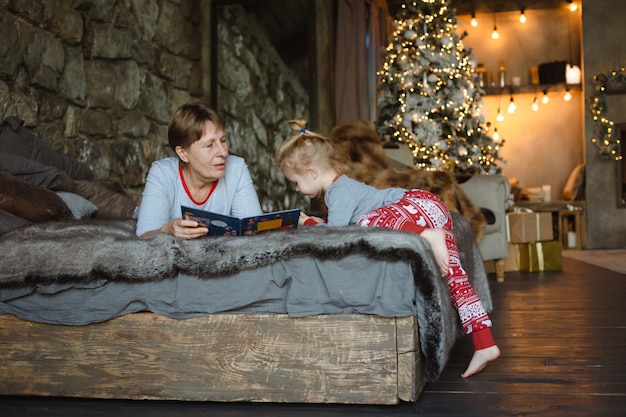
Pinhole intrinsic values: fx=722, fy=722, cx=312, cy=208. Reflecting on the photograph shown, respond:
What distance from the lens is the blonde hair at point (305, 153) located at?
9.20ft

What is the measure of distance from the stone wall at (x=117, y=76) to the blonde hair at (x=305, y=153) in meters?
2.00

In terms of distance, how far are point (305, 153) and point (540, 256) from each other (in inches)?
160

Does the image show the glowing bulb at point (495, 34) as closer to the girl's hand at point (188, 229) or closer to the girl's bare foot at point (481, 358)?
the girl's bare foot at point (481, 358)

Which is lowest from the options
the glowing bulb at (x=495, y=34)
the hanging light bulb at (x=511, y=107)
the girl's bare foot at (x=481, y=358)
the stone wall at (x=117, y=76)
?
the girl's bare foot at (x=481, y=358)

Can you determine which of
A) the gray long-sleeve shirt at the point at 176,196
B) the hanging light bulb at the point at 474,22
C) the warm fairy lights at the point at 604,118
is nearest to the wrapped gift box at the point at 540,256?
the warm fairy lights at the point at 604,118

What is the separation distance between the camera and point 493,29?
10.5m

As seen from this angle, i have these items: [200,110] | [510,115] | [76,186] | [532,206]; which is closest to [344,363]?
[200,110]

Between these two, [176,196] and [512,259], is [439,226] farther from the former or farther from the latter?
[512,259]

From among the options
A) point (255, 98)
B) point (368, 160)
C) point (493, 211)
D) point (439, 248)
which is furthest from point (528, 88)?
point (439, 248)

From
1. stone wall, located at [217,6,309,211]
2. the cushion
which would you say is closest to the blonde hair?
the cushion

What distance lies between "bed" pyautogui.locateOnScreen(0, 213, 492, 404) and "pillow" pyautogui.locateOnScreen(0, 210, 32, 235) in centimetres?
47

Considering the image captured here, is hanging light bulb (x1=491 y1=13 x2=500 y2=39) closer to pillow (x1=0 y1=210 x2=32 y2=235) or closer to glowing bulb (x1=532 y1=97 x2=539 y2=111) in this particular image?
glowing bulb (x1=532 y1=97 x2=539 y2=111)

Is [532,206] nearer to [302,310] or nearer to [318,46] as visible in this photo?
[318,46]

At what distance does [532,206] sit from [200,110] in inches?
292
